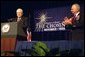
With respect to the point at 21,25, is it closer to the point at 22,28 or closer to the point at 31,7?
the point at 22,28

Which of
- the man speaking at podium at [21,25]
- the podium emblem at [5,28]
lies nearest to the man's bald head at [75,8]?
the man speaking at podium at [21,25]

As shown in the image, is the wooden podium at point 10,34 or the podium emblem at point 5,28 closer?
the wooden podium at point 10,34

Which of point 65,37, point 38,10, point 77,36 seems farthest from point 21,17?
point 77,36

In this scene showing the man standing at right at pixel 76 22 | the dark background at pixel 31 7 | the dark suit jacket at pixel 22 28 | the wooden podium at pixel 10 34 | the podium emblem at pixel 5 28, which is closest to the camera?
the man standing at right at pixel 76 22

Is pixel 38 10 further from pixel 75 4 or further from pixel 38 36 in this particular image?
pixel 75 4

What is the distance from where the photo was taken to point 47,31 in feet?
49.4

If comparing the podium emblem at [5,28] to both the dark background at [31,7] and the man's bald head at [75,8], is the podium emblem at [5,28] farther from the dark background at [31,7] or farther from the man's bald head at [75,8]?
the man's bald head at [75,8]

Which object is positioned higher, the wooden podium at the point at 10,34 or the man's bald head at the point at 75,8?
the man's bald head at the point at 75,8

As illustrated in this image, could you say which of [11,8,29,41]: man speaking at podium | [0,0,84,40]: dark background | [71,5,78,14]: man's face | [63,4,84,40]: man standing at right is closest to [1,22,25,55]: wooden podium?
[11,8,29,41]: man speaking at podium

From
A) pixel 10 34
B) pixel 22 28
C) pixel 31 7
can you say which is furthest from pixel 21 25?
pixel 31 7

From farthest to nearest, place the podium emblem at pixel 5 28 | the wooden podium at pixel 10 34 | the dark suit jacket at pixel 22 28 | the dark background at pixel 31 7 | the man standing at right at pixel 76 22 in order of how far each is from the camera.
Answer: the dark background at pixel 31 7 < the podium emblem at pixel 5 28 < the dark suit jacket at pixel 22 28 < the wooden podium at pixel 10 34 < the man standing at right at pixel 76 22

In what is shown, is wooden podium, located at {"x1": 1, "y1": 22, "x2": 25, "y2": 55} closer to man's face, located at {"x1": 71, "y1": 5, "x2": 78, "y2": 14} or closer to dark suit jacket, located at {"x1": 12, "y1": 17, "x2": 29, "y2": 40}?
dark suit jacket, located at {"x1": 12, "y1": 17, "x2": 29, "y2": 40}

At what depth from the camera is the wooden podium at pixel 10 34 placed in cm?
1368

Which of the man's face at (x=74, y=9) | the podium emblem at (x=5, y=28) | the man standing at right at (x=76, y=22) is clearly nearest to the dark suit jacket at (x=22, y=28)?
the podium emblem at (x=5, y=28)
